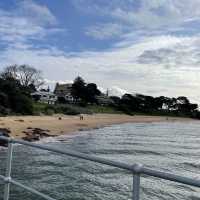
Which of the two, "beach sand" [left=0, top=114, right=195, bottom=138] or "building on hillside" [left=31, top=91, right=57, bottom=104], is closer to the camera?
"beach sand" [left=0, top=114, right=195, bottom=138]

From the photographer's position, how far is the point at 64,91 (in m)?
125

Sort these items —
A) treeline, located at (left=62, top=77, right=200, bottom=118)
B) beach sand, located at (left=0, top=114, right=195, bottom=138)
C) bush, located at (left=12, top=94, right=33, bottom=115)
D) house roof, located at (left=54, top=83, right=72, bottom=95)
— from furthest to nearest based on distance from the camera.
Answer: house roof, located at (left=54, top=83, right=72, bottom=95) < treeline, located at (left=62, top=77, right=200, bottom=118) < bush, located at (left=12, top=94, right=33, bottom=115) < beach sand, located at (left=0, top=114, right=195, bottom=138)

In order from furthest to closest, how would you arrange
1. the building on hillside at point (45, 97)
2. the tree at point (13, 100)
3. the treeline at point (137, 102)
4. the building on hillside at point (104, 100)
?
the building on hillside at point (104, 100) < the treeline at point (137, 102) < the building on hillside at point (45, 97) < the tree at point (13, 100)

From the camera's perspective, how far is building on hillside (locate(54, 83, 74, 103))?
11375cm

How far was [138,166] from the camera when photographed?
2.35 m

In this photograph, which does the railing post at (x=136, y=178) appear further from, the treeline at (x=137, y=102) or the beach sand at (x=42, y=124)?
the treeline at (x=137, y=102)

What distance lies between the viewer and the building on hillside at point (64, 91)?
373ft

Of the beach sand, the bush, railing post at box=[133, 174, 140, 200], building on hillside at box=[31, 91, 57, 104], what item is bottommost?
the beach sand

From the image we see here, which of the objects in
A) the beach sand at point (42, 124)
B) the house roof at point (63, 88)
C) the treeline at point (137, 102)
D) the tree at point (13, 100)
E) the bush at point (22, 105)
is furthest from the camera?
the house roof at point (63, 88)

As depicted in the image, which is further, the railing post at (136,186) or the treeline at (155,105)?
the treeline at (155,105)

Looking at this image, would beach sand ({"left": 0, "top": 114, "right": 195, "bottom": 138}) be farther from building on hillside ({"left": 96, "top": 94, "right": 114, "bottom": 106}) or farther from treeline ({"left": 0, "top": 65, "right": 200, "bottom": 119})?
building on hillside ({"left": 96, "top": 94, "right": 114, "bottom": 106})

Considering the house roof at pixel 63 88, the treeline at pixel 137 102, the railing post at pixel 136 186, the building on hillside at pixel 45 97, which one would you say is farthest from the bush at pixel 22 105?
the railing post at pixel 136 186

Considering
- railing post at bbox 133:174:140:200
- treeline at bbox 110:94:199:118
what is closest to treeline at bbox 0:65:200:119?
treeline at bbox 110:94:199:118

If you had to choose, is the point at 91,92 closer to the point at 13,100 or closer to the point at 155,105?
the point at 155,105
